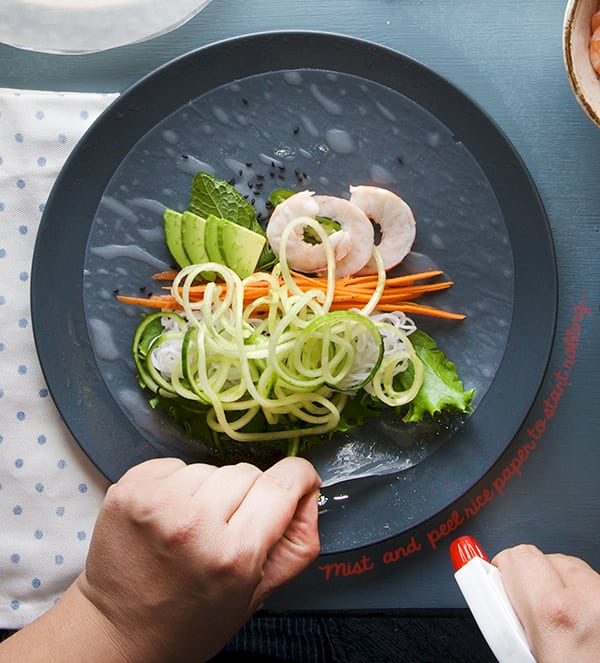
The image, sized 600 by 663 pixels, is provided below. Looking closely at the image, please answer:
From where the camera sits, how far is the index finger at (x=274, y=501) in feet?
5.00

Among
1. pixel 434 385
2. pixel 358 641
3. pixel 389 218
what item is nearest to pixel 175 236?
pixel 389 218

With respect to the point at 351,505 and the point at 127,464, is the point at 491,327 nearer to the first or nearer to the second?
the point at 351,505

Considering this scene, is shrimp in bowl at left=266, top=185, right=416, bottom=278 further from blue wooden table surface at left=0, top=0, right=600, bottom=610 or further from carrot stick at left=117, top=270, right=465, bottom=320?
blue wooden table surface at left=0, top=0, right=600, bottom=610

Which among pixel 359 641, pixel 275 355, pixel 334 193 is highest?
pixel 334 193

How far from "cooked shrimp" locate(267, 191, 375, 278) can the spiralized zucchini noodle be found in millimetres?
36

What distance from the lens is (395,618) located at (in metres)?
2.14

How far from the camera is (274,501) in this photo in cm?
159

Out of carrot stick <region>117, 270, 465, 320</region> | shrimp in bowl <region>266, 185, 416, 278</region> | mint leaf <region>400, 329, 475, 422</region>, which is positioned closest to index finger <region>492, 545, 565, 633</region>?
mint leaf <region>400, 329, 475, 422</region>

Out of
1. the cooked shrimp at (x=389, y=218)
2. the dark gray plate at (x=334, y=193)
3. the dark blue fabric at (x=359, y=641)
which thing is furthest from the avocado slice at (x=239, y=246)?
the dark blue fabric at (x=359, y=641)

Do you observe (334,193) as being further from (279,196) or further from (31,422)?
(31,422)

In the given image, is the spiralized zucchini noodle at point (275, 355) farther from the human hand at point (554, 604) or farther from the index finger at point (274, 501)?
the human hand at point (554, 604)

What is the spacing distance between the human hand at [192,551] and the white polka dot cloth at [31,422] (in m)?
0.35

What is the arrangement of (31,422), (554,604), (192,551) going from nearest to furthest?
(192,551), (554,604), (31,422)

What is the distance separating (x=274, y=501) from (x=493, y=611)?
46 centimetres
